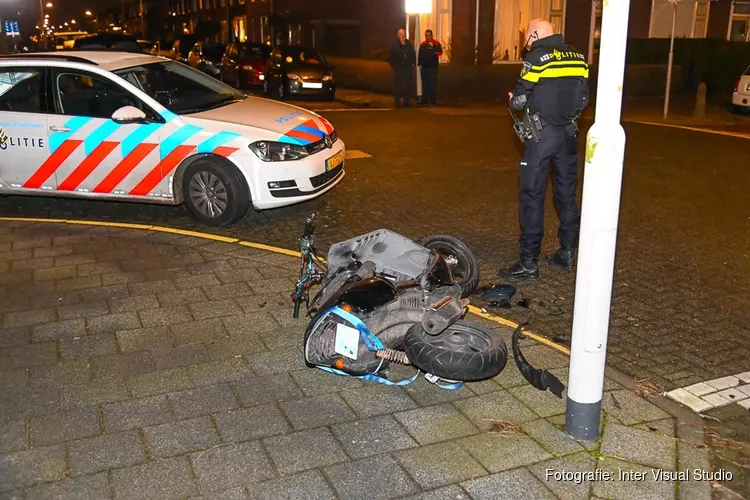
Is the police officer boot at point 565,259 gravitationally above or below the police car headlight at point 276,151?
below

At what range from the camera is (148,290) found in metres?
5.88

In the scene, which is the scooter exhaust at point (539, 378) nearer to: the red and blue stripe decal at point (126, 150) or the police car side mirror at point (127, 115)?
the red and blue stripe decal at point (126, 150)

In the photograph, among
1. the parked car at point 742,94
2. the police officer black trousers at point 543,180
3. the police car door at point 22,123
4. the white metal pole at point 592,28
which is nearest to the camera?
the police officer black trousers at point 543,180

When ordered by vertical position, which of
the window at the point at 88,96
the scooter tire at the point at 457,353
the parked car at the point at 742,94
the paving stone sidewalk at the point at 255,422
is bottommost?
the paving stone sidewalk at the point at 255,422

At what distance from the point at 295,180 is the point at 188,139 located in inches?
44.9

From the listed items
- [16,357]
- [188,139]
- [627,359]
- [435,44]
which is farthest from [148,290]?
[435,44]

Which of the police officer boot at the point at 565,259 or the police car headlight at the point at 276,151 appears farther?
the police car headlight at the point at 276,151

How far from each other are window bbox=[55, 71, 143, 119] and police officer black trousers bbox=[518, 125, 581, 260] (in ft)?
13.2

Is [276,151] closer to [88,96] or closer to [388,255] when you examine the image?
[88,96]

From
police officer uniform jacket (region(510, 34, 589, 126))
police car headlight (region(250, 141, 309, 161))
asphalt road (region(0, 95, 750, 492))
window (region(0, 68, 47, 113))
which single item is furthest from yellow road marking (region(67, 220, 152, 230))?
police officer uniform jacket (region(510, 34, 589, 126))

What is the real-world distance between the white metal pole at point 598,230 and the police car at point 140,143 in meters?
4.48

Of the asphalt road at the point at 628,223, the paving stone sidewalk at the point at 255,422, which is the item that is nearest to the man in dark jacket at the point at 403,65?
the asphalt road at the point at 628,223

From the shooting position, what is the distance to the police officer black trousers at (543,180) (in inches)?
243

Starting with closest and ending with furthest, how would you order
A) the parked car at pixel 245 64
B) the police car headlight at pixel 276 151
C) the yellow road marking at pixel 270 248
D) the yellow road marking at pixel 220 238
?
1. the yellow road marking at pixel 220 238
2. the yellow road marking at pixel 270 248
3. the police car headlight at pixel 276 151
4. the parked car at pixel 245 64
